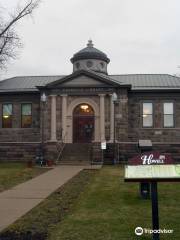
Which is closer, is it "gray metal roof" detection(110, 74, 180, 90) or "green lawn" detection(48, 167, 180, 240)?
"green lawn" detection(48, 167, 180, 240)

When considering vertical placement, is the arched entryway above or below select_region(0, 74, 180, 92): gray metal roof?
below

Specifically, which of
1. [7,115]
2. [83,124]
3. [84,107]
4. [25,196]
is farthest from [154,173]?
[7,115]

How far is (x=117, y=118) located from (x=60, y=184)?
50.4 feet

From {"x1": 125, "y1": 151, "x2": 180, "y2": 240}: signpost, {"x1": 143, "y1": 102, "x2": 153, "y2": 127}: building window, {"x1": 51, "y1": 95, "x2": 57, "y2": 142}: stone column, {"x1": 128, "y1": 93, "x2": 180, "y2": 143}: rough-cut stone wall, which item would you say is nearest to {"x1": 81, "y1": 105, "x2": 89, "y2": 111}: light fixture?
{"x1": 51, "y1": 95, "x2": 57, "y2": 142}: stone column

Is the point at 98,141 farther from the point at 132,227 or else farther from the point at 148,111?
the point at 132,227

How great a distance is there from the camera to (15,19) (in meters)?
32.3

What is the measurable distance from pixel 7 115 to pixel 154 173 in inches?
1142

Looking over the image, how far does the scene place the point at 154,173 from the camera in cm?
831

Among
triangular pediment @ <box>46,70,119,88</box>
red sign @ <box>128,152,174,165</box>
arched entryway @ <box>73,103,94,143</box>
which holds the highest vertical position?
triangular pediment @ <box>46,70,119,88</box>

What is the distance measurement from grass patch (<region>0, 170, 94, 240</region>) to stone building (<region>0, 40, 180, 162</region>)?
53.3 ft

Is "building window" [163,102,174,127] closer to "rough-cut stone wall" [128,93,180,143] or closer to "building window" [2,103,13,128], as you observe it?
"rough-cut stone wall" [128,93,180,143]

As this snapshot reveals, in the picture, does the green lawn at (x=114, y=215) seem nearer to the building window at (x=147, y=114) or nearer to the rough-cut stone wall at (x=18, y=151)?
the rough-cut stone wall at (x=18, y=151)

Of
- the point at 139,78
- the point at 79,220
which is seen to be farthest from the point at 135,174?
the point at 139,78

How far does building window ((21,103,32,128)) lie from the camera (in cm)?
3594
